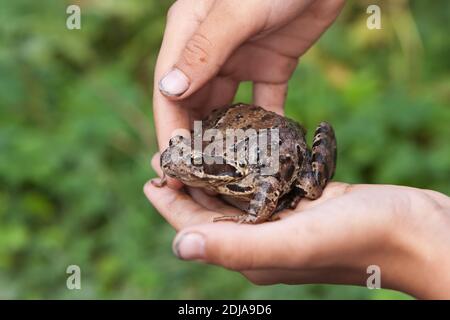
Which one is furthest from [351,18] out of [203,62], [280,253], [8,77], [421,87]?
[280,253]

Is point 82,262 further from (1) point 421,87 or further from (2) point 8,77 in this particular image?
(1) point 421,87

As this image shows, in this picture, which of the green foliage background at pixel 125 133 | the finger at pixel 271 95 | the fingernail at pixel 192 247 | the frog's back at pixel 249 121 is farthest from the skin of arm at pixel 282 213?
the green foliage background at pixel 125 133

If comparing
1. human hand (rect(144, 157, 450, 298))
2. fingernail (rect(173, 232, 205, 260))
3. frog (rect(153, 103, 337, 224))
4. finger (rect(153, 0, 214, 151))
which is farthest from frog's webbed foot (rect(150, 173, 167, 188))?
fingernail (rect(173, 232, 205, 260))

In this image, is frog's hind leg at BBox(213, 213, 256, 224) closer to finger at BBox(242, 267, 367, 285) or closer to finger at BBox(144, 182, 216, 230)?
finger at BBox(144, 182, 216, 230)

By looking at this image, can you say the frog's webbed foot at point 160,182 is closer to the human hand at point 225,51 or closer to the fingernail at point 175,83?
the human hand at point 225,51

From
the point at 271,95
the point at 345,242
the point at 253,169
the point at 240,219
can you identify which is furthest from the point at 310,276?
the point at 271,95
